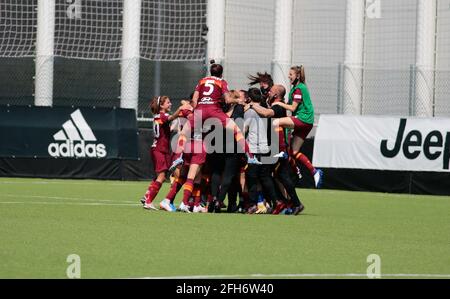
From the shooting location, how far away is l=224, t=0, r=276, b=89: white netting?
29.0 meters

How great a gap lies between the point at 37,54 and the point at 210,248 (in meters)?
18.9

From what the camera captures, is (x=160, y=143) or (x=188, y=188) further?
(x=160, y=143)

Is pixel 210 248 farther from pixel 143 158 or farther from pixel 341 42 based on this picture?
pixel 341 42

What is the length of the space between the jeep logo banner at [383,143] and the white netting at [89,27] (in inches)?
288

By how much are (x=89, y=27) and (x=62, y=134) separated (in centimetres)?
505

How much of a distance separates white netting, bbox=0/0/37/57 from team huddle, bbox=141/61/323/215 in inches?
537

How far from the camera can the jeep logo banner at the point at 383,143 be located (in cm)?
2272

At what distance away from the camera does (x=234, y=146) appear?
15383 mm

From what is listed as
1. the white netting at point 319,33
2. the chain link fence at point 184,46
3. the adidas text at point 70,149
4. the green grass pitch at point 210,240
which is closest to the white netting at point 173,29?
the chain link fence at point 184,46

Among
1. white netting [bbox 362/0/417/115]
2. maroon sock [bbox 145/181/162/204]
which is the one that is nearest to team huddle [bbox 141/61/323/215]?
maroon sock [bbox 145/181/162/204]

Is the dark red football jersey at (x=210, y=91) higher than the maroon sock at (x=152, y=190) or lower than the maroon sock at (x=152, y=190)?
higher

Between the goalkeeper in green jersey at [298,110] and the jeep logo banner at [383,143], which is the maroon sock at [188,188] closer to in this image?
the goalkeeper in green jersey at [298,110]

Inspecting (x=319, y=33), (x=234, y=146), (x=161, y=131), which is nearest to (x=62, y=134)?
(x=319, y=33)

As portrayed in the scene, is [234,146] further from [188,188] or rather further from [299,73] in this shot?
[299,73]
